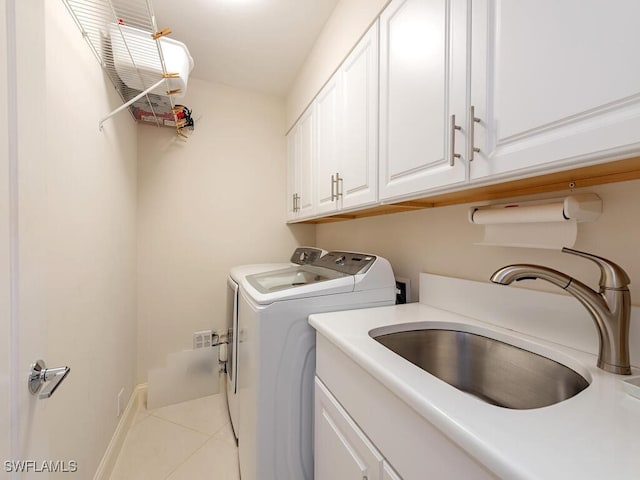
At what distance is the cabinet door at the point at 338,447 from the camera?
0.77m

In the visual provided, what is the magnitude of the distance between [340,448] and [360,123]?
1.35 metres

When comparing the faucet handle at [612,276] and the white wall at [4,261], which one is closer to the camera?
the white wall at [4,261]

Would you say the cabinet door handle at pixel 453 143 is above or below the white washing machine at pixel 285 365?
above

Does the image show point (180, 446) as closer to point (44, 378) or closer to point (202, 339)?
point (202, 339)

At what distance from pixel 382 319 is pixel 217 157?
2084mm

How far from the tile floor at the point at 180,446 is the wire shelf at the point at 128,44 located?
1979 mm

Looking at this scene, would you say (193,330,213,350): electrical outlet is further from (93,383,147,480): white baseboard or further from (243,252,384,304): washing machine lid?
(243,252,384,304): washing machine lid

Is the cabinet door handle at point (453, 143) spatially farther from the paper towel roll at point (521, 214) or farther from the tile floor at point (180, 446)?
the tile floor at point (180, 446)

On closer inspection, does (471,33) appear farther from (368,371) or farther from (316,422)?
(316,422)

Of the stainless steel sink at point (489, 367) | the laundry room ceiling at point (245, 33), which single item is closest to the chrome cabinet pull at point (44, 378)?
the stainless steel sink at point (489, 367)

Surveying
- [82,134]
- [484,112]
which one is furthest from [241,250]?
[484,112]

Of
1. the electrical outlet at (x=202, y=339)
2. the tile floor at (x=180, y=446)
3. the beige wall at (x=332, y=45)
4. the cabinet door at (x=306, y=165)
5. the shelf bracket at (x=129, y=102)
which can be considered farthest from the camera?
the electrical outlet at (x=202, y=339)

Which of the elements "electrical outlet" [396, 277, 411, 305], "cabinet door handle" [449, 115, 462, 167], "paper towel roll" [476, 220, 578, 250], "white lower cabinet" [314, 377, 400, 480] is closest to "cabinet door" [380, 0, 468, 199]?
"cabinet door handle" [449, 115, 462, 167]

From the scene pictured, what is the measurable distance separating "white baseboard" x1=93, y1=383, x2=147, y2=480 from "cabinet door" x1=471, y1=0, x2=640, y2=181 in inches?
87.9
